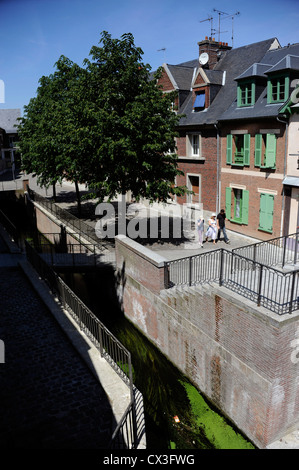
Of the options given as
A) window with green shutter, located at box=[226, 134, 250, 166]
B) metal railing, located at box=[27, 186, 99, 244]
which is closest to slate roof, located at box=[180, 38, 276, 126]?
window with green shutter, located at box=[226, 134, 250, 166]

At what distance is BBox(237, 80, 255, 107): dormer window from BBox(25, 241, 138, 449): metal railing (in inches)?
484

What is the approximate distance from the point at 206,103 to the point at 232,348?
1581cm

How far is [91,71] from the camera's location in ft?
51.4

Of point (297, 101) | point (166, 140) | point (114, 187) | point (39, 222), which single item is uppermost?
point (297, 101)

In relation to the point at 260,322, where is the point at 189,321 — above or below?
below

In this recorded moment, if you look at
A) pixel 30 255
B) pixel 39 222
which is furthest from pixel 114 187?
pixel 39 222

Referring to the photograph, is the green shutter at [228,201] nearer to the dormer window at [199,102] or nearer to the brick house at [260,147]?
the brick house at [260,147]

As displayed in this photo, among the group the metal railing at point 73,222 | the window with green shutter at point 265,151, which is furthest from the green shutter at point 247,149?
the metal railing at point 73,222

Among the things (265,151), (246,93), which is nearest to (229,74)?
(246,93)

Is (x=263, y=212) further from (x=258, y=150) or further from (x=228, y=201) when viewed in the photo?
(x=258, y=150)

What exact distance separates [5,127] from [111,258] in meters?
61.8

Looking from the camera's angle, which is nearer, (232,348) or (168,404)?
(232,348)

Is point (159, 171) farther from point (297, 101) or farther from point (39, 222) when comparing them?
point (39, 222)

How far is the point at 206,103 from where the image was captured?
21188 mm
